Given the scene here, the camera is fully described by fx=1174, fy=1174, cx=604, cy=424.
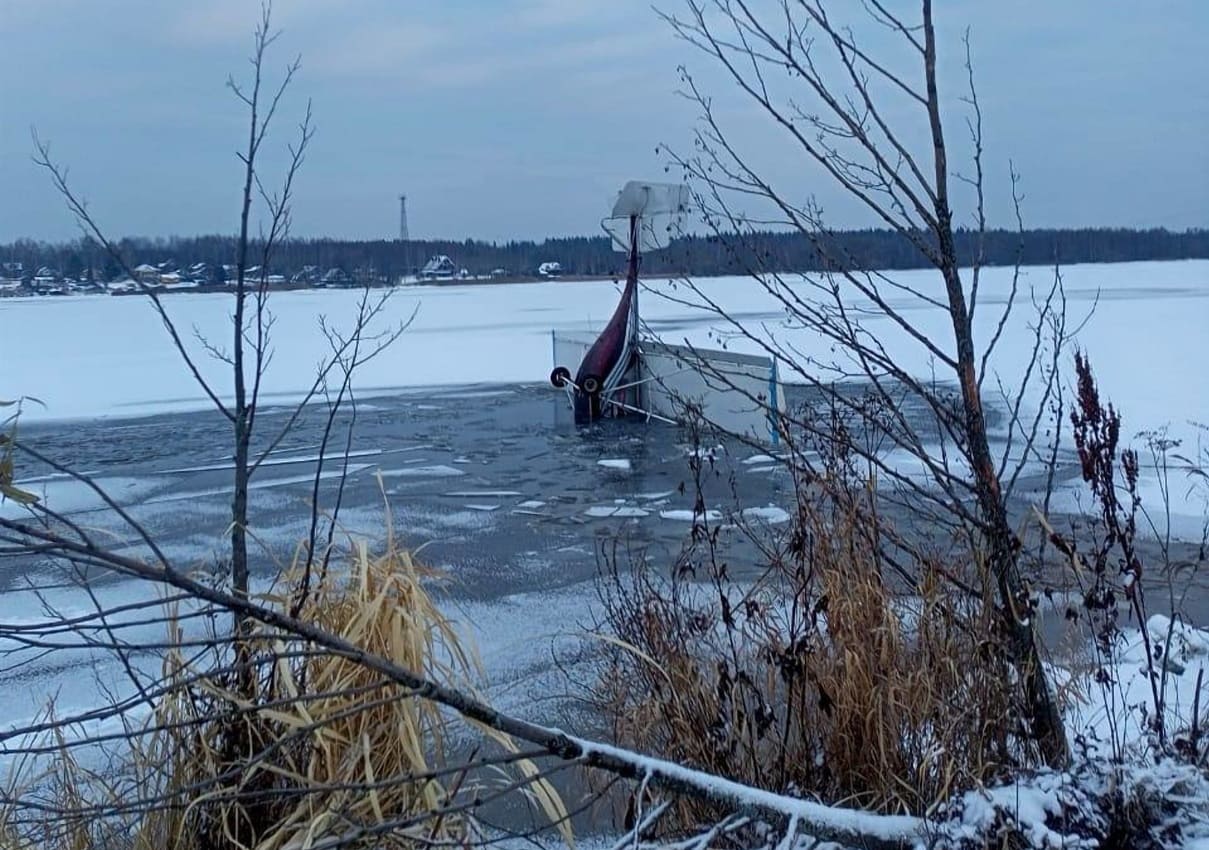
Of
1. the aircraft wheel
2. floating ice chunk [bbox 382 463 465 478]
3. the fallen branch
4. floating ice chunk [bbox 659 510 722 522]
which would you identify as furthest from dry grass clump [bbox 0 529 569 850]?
the aircraft wheel

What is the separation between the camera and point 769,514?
9.87 m

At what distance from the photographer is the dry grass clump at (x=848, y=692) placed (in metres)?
3.48

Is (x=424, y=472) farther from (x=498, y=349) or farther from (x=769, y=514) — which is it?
(x=498, y=349)

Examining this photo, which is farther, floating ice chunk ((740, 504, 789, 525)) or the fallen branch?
floating ice chunk ((740, 504, 789, 525))

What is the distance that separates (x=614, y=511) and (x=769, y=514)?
4.42 ft

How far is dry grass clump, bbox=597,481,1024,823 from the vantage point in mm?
3479

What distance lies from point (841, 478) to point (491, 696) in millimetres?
2358

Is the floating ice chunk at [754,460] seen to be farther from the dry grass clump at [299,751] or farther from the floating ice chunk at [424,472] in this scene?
the dry grass clump at [299,751]

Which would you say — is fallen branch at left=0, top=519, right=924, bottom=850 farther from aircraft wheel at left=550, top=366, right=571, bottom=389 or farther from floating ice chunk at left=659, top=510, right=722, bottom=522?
aircraft wheel at left=550, top=366, right=571, bottom=389

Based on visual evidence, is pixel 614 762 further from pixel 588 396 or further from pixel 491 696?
pixel 588 396

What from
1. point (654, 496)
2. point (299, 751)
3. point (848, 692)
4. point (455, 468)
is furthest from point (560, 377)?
point (299, 751)

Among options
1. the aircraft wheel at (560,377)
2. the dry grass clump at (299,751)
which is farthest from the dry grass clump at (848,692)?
the aircraft wheel at (560,377)

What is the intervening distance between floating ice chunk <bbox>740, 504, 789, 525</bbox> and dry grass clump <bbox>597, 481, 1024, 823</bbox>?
17.3 feet

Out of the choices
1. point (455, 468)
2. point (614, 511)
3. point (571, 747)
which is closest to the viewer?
point (571, 747)
